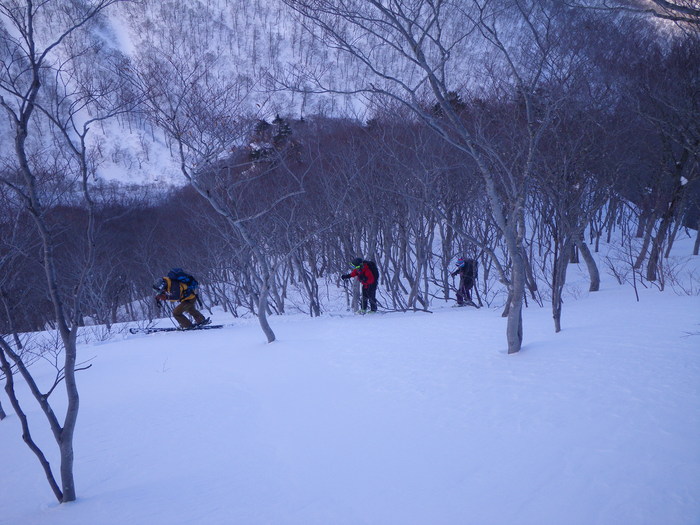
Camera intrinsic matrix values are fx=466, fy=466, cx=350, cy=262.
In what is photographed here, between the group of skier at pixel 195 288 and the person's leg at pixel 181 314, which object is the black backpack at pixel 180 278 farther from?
the person's leg at pixel 181 314

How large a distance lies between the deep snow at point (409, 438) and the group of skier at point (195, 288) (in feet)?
14.5

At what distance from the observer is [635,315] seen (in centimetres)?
695

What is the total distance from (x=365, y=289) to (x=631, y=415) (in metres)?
8.83

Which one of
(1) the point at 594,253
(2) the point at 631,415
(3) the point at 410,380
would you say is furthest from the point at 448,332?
(1) the point at 594,253

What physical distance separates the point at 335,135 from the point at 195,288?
23.1 feet

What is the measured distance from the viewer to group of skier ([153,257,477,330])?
1117cm

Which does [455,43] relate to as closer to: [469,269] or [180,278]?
[469,269]

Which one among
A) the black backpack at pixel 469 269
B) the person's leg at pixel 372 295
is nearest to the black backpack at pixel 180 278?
the person's leg at pixel 372 295

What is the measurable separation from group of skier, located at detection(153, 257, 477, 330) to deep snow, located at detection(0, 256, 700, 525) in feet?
14.5

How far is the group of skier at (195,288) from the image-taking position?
1117cm

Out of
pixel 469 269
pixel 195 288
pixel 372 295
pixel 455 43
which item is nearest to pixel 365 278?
pixel 372 295

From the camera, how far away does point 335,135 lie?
1559 centimetres

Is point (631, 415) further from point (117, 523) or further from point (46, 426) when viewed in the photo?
point (46, 426)

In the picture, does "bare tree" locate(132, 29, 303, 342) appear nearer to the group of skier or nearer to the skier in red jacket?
the group of skier
